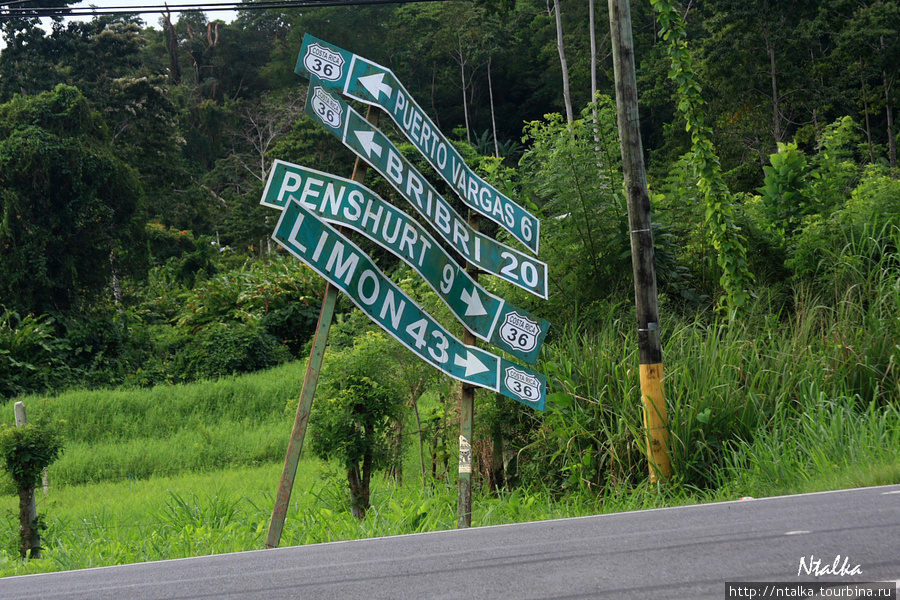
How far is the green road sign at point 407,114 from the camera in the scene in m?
5.09

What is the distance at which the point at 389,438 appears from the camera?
739cm

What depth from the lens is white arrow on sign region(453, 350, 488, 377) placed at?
5402mm

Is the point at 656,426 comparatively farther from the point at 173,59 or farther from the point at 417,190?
the point at 173,59

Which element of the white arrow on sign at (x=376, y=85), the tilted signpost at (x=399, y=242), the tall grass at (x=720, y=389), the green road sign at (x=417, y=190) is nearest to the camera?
the tilted signpost at (x=399, y=242)

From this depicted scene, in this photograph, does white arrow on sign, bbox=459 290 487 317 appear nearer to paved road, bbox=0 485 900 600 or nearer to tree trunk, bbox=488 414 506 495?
paved road, bbox=0 485 900 600

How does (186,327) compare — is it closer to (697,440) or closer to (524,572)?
(697,440)

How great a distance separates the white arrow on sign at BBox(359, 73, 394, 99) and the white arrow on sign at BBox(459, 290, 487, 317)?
1502 mm

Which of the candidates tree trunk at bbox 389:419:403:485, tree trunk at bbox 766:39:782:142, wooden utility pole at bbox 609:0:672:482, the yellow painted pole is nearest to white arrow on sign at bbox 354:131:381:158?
wooden utility pole at bbox 609:0:672:482

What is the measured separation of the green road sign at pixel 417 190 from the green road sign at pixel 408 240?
18 centimetres

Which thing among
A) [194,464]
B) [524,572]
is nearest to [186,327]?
[194,464]

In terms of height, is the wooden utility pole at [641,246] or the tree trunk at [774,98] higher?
the tree trunk at [774,98]

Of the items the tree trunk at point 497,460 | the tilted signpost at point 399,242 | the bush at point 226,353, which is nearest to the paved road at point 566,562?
the tilted signpost at point 399,242

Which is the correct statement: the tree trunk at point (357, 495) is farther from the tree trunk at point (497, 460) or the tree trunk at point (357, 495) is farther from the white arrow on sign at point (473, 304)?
the white arrow on sign at point (473, 304)

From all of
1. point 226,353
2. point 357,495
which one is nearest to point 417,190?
point 357,495
